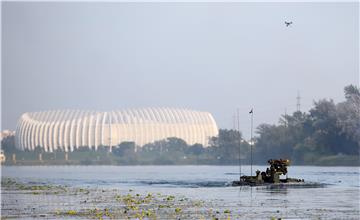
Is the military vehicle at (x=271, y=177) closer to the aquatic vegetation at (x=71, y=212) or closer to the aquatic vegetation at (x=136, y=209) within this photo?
the aquatic vegetation at (x=136, y=209)

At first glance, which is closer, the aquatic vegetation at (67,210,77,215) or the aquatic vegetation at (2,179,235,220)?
the aquatic vegetation at (2,179,235,220)

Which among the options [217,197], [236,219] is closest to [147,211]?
[236,219]

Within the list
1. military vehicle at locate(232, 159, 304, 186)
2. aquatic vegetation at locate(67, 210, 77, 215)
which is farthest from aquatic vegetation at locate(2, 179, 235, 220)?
military vehicle at locate(232, 159, 304, 186)

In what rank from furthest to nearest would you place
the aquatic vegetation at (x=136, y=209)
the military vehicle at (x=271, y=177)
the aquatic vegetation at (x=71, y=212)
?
1. the military vehicle at (x=271, y=177)
2. the aquatic vegetation at (x=71, y=212)
3. the aquatic vegetation at (x=136, y=209)

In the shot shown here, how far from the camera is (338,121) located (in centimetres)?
19338

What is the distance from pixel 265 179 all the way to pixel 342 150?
360 ft

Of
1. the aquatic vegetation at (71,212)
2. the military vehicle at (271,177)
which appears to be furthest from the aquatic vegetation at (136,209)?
the military vehicle at (271,177)

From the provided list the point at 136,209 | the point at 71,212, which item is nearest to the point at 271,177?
the point at 136,209

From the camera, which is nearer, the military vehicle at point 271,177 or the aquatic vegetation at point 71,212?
the aquatic vegetation at point 71,212

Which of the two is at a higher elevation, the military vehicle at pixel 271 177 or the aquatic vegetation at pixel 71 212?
the military vehicle at pixel 271 177

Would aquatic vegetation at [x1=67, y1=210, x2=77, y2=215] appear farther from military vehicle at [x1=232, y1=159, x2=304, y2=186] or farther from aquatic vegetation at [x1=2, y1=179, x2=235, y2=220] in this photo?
military vehicle at [x1=232, y1=159, x2=304, y2=186]

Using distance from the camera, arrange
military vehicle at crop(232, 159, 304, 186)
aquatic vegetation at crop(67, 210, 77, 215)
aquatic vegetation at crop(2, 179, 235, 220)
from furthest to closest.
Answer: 1. military vehicle at crop(232, 159, 304, 186)
2. aquatic vegetation at crop(67, 210, 77, 215)
3. aquatic vegetation at crop(2, 179, 235, 220)

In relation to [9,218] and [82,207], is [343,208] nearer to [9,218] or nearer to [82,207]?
[82,207]

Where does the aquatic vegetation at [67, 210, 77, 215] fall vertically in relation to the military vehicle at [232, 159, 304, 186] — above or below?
below
